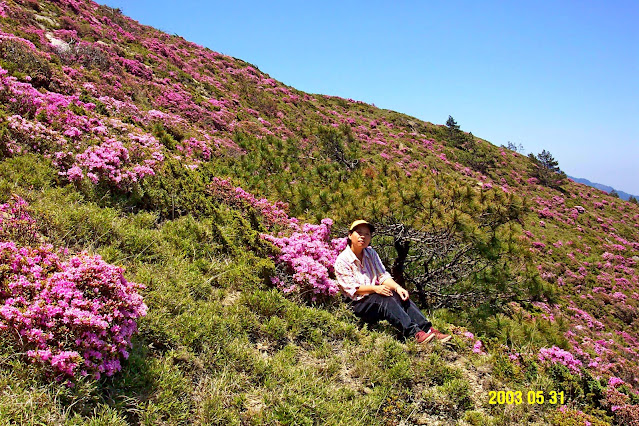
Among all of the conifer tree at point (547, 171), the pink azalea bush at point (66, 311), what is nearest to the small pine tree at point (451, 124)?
the conifer tree at point (547, 171)

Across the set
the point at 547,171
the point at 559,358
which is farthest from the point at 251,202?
the point at 547,171

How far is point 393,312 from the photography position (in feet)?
15.3

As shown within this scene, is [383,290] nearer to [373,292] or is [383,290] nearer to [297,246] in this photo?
[373,292]

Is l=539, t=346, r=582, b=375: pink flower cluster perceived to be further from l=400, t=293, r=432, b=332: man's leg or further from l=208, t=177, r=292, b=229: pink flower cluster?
l=208, t=177, r=292, b=229: pink flower cluster

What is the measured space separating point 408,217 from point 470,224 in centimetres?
108

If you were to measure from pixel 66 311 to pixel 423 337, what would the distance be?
393 centimetres

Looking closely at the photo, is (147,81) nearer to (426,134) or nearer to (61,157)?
(61,157)

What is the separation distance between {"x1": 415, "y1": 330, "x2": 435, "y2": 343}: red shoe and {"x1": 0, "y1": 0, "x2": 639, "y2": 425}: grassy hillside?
0.39 ft

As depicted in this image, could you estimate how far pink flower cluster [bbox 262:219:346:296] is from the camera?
502 centimetres

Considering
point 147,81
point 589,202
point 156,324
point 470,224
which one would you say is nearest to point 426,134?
point 589,202

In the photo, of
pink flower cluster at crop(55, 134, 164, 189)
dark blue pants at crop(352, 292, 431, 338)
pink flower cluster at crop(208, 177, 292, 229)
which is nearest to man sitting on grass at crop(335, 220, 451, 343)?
dark blue pants at crop(352, 292, 431, 338)

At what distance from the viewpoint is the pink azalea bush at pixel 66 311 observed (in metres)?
2.48

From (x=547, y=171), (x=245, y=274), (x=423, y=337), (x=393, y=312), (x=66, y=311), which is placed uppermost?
(x=547, y=171)

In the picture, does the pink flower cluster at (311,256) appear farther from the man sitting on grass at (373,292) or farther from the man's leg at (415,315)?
the man's leg at (415,315)
